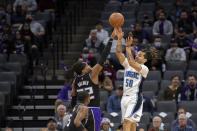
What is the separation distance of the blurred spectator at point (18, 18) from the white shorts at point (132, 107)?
9.67 m

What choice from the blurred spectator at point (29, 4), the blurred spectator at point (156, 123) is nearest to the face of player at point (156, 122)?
the blurred spectator at point (156, 123)

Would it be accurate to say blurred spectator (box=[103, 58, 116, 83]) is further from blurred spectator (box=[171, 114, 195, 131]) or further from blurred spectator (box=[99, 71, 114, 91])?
blurred spectator (box=[171, 114, 195, 131])

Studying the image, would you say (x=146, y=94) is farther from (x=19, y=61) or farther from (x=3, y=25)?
(x=3, y=25)

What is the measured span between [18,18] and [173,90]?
668cm

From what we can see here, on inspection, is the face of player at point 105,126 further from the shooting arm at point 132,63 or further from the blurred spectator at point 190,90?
the shooting arm at point 132,63

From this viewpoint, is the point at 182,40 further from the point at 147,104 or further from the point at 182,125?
the point at 182,125

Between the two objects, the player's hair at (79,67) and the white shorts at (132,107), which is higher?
the player's hair at (79,67)

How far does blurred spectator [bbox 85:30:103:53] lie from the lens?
19531mm

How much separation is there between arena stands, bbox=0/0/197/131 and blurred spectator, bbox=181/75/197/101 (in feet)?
0.09

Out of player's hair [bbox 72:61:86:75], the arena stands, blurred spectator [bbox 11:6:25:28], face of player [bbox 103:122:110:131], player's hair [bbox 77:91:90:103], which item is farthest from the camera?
blurred spectator [bbox 11:6:25:28]

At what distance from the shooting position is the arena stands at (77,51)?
56.3 ft

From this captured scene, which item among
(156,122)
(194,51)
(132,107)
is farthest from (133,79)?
(194,51)

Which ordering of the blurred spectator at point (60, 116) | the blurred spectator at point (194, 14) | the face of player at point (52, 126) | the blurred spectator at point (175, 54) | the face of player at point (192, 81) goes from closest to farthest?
the face of player at point (52, 126) → the blurred spectator at point (60, 116) → the face of player at point (192, 81) → the blurred spectator at point (175, 54) → the blurred spectator at point (194, 14)

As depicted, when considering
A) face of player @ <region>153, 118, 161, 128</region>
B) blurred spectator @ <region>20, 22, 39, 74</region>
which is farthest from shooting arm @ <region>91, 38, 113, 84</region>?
blurred spectator @ <region>20, 22, 39, 74</region>
